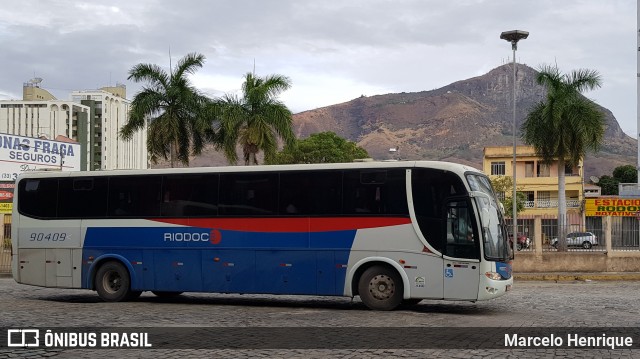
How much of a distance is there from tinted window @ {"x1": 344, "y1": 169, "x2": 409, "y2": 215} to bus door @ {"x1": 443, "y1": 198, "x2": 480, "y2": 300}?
3.35 ft

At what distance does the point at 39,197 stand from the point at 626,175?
319 feet

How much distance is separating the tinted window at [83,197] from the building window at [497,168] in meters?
64.2

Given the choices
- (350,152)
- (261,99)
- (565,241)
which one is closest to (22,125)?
(350,152)

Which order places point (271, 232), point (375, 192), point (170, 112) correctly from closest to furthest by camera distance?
point (375, 192)
point (271, 232)
point (170, 112)

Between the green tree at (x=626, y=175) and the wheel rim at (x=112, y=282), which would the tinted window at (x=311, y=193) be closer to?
the wheel rim at (x=112, y=282)

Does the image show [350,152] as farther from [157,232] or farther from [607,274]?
[157,232]

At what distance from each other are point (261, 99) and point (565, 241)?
14.5 m

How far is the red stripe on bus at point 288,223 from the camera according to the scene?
15.6m

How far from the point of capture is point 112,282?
1773 cm

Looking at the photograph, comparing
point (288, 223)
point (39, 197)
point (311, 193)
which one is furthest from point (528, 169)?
point (39, 197)

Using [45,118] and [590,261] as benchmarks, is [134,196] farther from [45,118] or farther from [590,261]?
[45,118]

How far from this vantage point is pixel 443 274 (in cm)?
1506

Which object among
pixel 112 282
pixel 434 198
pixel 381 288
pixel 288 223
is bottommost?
pixel 112 282

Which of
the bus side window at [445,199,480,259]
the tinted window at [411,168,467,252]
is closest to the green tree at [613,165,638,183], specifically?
the tinted window at [411,168,467,252]
